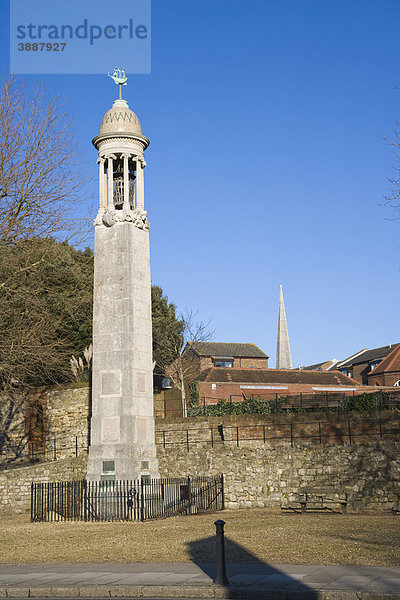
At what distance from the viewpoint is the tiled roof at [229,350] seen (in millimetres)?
63344

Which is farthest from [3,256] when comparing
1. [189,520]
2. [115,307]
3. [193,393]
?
[193,393]

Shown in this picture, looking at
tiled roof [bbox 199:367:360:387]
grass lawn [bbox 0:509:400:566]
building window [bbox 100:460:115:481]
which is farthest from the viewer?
tiled roof [bbox 199:367:360:387]

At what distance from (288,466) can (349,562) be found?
12.6m

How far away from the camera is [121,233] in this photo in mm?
21469

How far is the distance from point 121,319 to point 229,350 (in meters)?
44.8

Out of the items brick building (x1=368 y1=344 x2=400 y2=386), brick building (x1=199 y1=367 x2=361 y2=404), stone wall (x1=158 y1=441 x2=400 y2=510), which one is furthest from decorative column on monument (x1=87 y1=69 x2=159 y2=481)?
brick building (x1=368 y1=344 x2=400 y2=386)

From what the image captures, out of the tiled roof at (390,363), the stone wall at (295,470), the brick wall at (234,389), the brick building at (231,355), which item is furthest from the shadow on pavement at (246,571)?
the tiled roof at (390,363)

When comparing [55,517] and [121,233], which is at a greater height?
[121,233]

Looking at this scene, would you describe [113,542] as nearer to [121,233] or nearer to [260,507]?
[260,507]

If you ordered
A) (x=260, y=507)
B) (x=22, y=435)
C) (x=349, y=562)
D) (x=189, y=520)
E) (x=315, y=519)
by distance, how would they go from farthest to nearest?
Answer: 1. (x=22, y=435)
2. (x=260, y=507)
3. (x=189, y=520)
4. (x=315, y=519)
5. (x=349, y=562)

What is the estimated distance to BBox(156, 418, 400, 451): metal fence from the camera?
20828mm

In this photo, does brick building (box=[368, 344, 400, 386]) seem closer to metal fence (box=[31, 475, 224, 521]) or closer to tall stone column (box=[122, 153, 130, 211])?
metal fence (box=[31, 475, 224, 521])

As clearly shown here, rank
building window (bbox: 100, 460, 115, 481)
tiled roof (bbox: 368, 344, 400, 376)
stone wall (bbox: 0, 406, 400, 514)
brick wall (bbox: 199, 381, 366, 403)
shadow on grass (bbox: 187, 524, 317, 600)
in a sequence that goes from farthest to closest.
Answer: tiled roof (bbox: 368, 344, 400, 376)
brick wall (bbox: 199, 381, 366, 403)
stone wall (bbox: 0, 406, 400, 514)
building window (bbox: 100, 460, 115, 481)
shadow on grass (bbox: 187, 524, 317, 600)

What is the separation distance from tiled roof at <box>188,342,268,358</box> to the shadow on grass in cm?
5058
